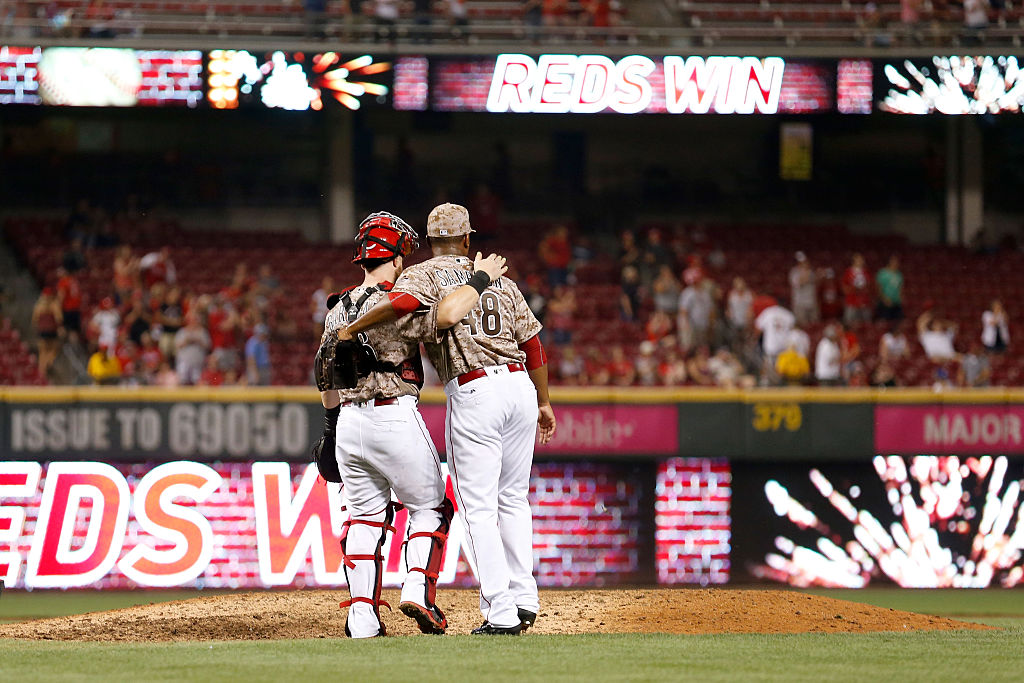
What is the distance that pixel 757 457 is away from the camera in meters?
11.1

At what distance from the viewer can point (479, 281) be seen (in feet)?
20.2

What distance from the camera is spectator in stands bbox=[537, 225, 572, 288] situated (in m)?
17.3

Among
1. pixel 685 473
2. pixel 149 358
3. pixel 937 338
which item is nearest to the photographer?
pixel 685 473

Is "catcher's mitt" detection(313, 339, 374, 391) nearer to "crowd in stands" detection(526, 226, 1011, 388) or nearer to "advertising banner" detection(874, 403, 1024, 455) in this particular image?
"advertising banner" detection(874, 403, 1024, 455)

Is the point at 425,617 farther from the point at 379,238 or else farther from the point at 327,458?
the point at 379,238

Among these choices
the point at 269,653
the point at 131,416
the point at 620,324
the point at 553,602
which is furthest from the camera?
the point at 620,324

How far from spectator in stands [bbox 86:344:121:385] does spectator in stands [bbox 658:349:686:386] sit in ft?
17.6

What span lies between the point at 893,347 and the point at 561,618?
9582 mm

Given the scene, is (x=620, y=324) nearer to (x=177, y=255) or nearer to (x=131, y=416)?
(x=177, y=255)

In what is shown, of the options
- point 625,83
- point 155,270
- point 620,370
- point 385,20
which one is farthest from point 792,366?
point 155,270

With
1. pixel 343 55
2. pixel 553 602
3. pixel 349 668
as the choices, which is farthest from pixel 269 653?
pixel 343 55

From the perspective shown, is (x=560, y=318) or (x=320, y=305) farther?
(x=320, y=305)

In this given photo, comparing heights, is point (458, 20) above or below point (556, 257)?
above

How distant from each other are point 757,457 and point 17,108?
13765 mm
